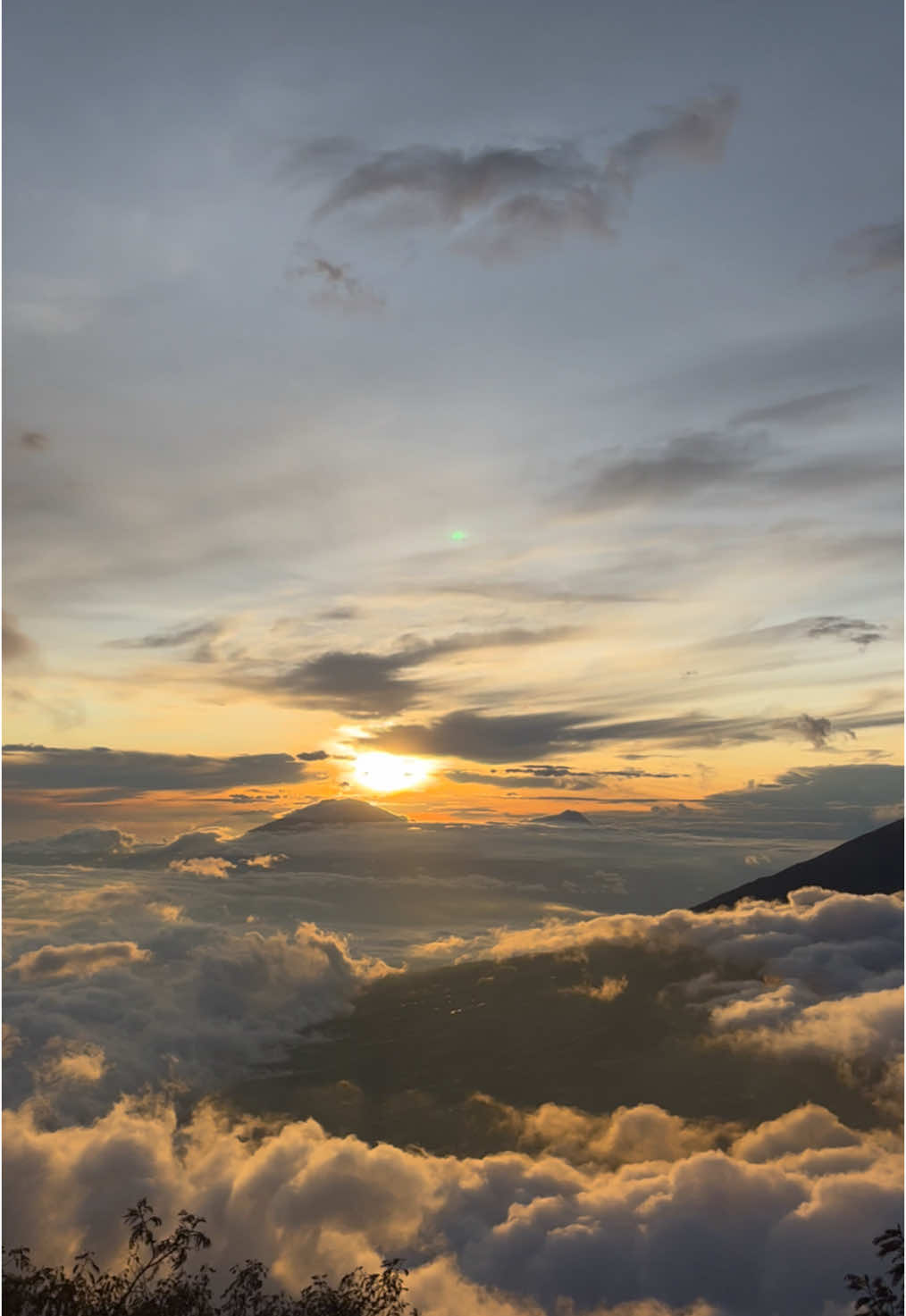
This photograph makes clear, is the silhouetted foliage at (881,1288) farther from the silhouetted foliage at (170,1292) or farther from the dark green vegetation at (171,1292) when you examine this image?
the silhouetted foliage at (170,1292)

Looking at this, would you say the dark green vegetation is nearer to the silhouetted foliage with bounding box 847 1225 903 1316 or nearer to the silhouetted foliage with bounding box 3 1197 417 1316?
the silhouetted foliage with bounding box 3 1197 417 1316

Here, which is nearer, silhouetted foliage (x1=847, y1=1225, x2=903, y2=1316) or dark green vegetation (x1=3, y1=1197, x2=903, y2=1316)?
silhouetted foliage (x1=847, y1=1225, x2=903, y2=1316)

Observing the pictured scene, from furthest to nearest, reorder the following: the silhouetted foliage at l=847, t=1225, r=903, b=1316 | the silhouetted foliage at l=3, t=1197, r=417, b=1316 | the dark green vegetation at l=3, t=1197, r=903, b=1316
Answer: the silhouetted foliage at l=3, t=1197, r=417, b=1316
the dark green vegetation at l=3, t=1197, r=903, b=1316
the silhouetted foliage at l=847, t=1225, r=903, b=1316

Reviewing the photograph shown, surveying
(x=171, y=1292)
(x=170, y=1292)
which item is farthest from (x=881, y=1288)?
(x=170, y=1292)

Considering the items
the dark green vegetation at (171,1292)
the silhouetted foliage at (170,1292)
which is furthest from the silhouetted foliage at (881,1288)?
the silhouetted foliage at (170,1292)

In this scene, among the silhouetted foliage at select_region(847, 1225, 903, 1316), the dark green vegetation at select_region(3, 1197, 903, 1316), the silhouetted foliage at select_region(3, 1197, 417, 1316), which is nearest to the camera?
the silhouetted foliage at select_region(847, 1225, 903, 1316)

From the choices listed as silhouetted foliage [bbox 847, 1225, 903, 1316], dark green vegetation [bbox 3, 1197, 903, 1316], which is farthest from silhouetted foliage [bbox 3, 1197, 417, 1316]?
silhouetted foliage [bbox 847, 1225, 903, 1316]

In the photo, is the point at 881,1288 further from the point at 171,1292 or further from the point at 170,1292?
the point at 170,1292

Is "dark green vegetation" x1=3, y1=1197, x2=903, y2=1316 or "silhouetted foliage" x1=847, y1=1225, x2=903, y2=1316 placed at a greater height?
"silhouetted foliage" x1=847, y1=1225, x2=903, y2=1316

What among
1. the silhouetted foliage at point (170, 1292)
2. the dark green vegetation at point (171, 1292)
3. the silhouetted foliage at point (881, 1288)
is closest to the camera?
the silhouetted foliage at point (881, 1288)
